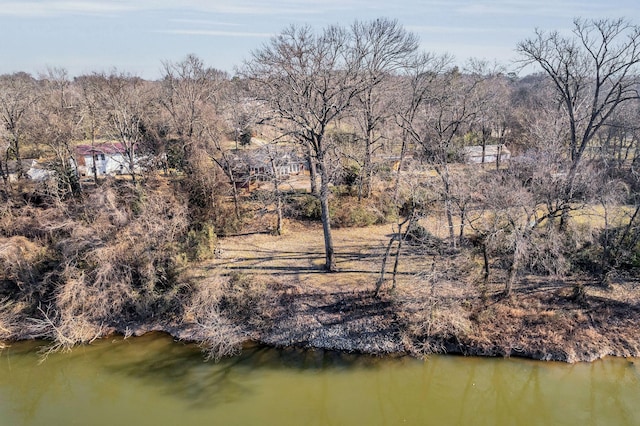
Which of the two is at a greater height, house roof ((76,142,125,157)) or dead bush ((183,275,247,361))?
house roof ((76,142,125,157))

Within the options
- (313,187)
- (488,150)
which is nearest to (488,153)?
(488,150)

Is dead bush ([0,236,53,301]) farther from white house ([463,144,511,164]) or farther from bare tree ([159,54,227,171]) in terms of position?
white house ([463,144,511,164])

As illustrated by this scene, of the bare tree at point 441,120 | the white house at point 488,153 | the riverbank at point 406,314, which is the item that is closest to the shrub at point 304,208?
the riverbank at point 406,314

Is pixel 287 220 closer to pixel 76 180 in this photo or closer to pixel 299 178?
pixel 299 178

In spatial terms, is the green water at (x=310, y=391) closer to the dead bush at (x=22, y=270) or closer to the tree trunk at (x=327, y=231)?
the dead bush at (x=22, y=270)

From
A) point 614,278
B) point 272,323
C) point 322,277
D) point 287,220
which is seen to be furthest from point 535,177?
point 287,220

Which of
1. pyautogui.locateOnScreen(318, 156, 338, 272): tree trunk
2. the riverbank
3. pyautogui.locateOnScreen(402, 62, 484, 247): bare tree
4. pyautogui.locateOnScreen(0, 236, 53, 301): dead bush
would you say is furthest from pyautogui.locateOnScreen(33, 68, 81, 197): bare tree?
pyautogui.locateOnScreen(402, 62, 484, 247): bare tree

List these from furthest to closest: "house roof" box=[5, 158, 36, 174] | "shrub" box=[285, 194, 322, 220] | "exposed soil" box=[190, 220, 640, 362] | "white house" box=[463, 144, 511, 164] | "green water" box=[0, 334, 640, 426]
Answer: "white house" box=[463, 144, 511, 164] < "house roof" box=[5, 158, 36, 174] < "shrub" box=[285, 194, 322, 220] < "exposed soil" box=[190, 220, 640, 362] < "green water" box=[0, 334, 640, 426]
